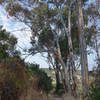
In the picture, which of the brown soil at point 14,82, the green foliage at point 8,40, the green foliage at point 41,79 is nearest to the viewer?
the brown soil at point 14,82

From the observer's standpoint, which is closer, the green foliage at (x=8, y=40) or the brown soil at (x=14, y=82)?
the brown soil at (x=14, y=82)

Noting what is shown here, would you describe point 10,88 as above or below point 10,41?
below

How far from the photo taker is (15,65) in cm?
723

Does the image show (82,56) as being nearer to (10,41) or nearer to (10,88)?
(10,88)

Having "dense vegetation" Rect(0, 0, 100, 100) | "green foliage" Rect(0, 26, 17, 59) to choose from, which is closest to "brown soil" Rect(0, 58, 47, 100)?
"dense vegetation" Rect(0, 0, 100, 100)

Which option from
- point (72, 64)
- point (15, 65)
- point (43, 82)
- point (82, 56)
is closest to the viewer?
point (15, 65)

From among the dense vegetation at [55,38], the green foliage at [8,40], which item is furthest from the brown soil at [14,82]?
the green foliage at [8,40]

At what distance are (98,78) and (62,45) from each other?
43.1 feet

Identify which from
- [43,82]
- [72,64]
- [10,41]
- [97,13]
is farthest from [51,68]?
[72,64]

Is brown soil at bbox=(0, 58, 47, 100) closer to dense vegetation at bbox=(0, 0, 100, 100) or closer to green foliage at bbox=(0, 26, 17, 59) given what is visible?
dense vegetation at bbox=(0, 0, 100, 100)

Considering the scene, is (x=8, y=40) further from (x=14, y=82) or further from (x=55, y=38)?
(x=14, y=82)

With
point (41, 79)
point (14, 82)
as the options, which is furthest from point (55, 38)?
point (14, 82)

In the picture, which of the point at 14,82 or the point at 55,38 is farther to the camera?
the point at 55,38

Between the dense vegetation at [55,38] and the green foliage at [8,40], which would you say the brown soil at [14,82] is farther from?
the green foliage at [8,40]
